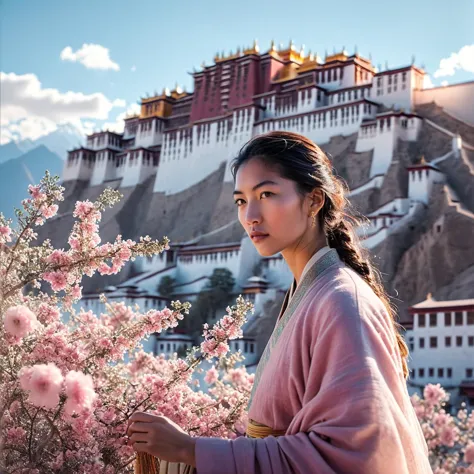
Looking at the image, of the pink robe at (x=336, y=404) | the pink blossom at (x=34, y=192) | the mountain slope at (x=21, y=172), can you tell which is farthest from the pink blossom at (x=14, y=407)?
the mountain slope at (x=21, y=172)

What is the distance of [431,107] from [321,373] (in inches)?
1130

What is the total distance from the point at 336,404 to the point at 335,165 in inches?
1100

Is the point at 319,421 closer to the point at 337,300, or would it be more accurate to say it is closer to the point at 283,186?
the point at 337,300

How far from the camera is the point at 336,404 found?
1.46 meters

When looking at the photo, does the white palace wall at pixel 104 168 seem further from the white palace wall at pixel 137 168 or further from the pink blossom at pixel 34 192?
the pink blossom at pixel 34 192

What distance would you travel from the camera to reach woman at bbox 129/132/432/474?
1.44 m

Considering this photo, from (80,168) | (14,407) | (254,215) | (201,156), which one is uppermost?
(80,168)

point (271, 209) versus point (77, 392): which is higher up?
point (271, 209)

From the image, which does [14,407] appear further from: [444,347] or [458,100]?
[458,100]

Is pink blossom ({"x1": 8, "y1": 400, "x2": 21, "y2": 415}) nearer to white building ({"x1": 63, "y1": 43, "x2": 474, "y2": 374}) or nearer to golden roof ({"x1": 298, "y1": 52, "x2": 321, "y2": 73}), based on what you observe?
white building ({"x1": 63, "y1": 43, "x2": 474, "y2": 374})

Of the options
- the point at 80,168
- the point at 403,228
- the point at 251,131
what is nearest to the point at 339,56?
the point at 251,131

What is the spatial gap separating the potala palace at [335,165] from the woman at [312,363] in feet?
56.7

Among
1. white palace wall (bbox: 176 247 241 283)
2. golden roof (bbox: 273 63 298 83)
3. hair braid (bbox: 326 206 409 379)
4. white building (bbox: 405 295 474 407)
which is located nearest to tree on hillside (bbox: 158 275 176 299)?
white palace wall (bbox: 176 247 241 283)

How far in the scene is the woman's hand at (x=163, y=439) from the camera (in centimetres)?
153
